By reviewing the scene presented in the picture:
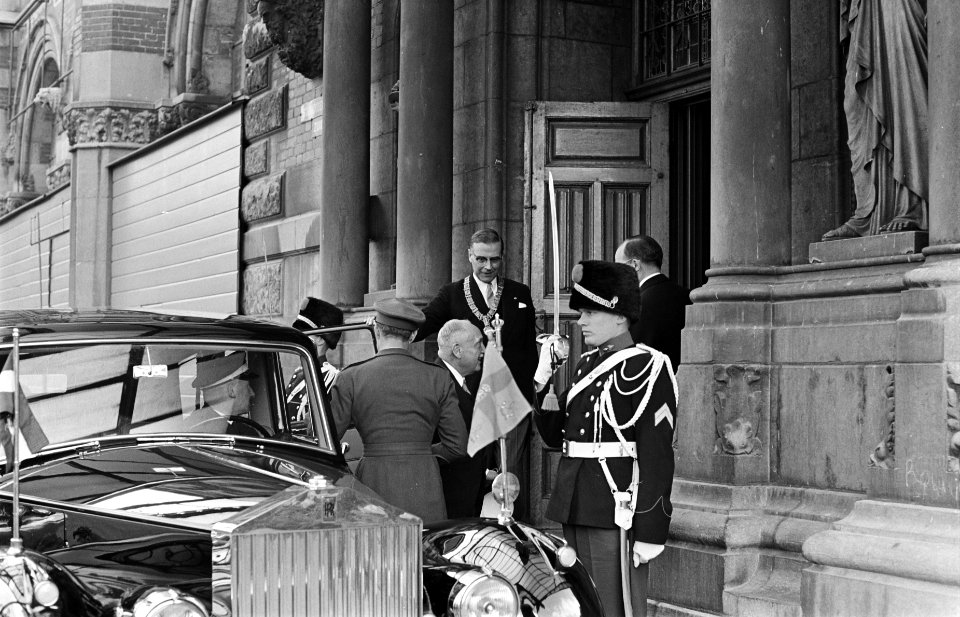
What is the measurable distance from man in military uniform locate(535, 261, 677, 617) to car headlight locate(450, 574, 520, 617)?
1027mm

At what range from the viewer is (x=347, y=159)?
12.2 metres

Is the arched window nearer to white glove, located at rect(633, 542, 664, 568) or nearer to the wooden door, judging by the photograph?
the wooden door

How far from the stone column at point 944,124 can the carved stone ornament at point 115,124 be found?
1632 centimetres

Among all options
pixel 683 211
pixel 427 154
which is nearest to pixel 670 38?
pixel 683 211

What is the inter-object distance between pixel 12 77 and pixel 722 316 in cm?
2573

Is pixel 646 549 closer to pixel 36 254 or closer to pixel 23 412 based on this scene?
pixel 23 412

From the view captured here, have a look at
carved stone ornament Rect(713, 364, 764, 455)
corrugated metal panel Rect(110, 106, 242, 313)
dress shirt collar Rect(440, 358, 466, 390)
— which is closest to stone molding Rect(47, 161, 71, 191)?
corrugated metal panel Rect(110, 106, 242, 313)

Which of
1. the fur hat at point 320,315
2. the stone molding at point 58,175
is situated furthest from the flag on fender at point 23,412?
the stone molding at point 58,175

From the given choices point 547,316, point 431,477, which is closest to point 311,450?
point 431,477

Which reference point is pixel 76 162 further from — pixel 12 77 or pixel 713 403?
pixel 713 403

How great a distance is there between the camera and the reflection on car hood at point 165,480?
14.9 ft

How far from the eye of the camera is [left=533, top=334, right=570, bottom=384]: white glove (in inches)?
215

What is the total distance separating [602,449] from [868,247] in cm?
224

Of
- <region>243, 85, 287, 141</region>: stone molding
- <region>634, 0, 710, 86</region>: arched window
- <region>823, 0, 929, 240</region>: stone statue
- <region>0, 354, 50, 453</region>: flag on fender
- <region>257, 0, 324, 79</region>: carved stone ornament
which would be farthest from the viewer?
<region>243, 85, 287, 141</region>: stone molding
